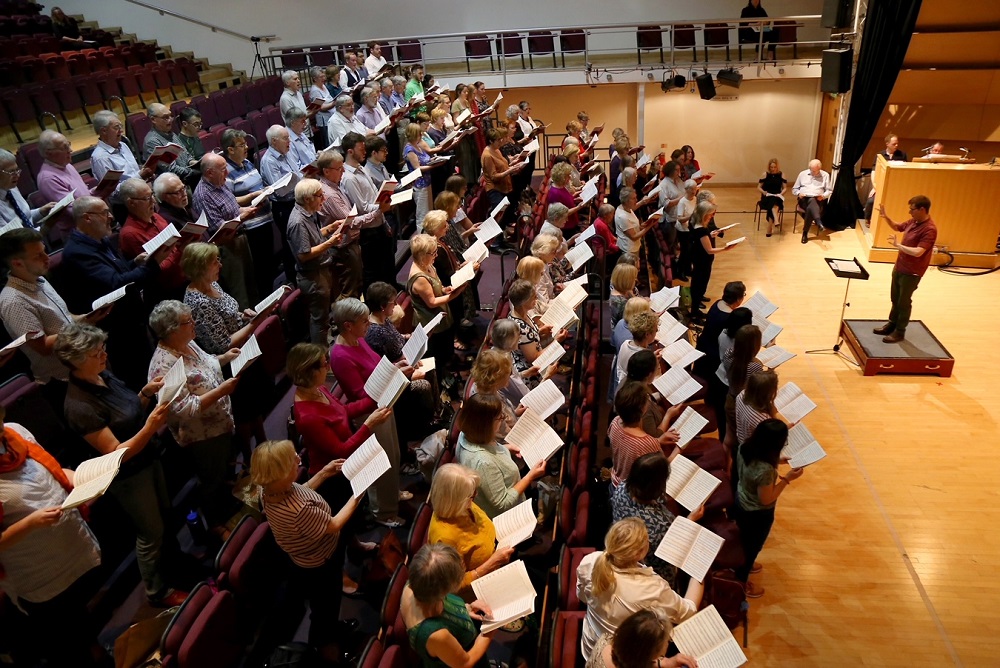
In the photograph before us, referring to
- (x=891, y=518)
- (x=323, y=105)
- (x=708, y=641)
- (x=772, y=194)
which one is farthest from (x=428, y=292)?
(x=772, y=194)

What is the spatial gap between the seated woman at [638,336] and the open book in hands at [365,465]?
1729mm

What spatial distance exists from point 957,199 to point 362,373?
7.68 m

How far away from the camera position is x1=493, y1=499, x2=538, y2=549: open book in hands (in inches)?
98.7

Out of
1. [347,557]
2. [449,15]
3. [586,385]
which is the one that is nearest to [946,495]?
[586,385]

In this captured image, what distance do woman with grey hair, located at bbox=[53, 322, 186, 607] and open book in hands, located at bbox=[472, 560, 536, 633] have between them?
54.5 inches

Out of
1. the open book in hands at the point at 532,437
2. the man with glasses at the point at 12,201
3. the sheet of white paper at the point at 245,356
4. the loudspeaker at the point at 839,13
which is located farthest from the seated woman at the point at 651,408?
the loudspeaker at the point at 839,13

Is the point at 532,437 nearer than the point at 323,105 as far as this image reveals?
Yes

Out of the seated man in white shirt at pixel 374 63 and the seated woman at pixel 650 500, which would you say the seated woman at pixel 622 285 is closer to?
the seated woman at pixel 650 500

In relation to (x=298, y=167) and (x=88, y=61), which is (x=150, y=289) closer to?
(x=298, y=167)

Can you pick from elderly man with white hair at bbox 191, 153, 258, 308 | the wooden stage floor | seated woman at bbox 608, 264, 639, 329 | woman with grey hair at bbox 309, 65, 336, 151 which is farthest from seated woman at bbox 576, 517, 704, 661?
woman with grey hair at bbox 309, 65, 336, 151

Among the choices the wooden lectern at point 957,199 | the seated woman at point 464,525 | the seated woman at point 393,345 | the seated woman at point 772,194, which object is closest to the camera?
the seated woman at point 464,525

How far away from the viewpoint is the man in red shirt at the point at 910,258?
5680 mm

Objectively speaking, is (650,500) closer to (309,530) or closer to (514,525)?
(514,525)

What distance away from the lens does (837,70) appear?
8398 mm
